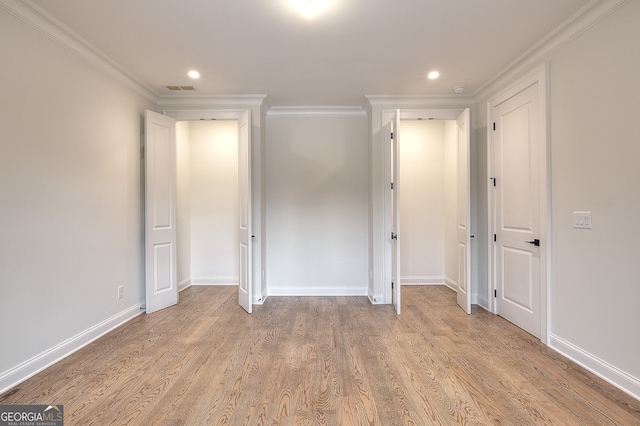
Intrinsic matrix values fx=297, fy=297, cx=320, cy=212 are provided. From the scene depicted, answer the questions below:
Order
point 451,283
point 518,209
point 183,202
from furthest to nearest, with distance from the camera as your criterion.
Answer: point 183,202 < point 451,283 < point 518,209

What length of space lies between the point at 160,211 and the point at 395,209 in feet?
9.46

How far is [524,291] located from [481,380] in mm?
1320

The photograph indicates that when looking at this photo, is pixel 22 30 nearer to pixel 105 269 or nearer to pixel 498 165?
pixel 105 269

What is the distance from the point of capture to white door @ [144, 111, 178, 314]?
351 centimetres

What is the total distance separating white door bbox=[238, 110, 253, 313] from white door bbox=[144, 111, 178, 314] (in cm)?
92

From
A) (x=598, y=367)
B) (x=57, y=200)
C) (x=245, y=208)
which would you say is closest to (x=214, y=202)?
(x=245, y=208)

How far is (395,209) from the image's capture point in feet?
11.8

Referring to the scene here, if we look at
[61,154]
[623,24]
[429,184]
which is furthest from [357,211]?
[61,154]

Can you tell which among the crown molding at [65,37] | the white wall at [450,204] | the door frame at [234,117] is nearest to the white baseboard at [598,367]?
the white wall at [450,204]

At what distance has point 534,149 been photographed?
2846mm

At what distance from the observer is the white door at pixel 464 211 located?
346cm

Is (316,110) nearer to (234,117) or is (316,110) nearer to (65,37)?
(234,117)

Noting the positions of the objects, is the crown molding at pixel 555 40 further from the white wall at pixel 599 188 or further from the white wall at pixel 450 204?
the white wall at pixel 450 204

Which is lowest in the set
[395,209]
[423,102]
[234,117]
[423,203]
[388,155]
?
[395,209]
